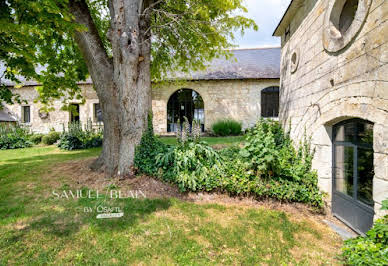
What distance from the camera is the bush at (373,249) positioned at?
1.57 m

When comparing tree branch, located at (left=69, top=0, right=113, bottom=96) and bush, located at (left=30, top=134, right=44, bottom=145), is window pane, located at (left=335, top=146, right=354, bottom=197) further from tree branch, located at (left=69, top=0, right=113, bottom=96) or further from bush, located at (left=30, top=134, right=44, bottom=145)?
bush, located at (left=30, top=134, right=44, bottom=145)

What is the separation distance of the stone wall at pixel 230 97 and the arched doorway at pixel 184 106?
2.63 ft

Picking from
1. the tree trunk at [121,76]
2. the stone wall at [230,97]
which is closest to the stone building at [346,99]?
the tree trunk at [121,76]

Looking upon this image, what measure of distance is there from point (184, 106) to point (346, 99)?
10938 millimetres

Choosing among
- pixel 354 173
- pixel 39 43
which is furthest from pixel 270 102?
pixel 39 43

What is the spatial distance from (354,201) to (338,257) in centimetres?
105

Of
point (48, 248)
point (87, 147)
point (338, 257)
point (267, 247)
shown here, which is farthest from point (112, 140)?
point (87, 147)

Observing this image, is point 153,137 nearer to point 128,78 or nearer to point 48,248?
point 128,78

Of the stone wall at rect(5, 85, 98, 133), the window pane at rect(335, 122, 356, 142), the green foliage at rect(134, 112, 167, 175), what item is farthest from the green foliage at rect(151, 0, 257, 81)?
the stone wall at rect(5, 85, 98, 133)

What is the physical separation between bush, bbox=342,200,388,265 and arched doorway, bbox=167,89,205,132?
11.1 meters

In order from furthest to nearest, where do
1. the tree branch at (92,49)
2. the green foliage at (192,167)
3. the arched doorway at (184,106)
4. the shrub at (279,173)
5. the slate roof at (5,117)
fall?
the slate roof at (5,117), the arched doorway at (184,106), the tree branch at (92,49), the green foliage at (192,167), the shrub at (279,173)

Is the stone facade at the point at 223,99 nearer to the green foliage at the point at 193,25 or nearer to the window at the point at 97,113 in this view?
the window at the point at 97,113

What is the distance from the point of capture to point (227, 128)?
11125 millimetres

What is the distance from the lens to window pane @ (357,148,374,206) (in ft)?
8.06
